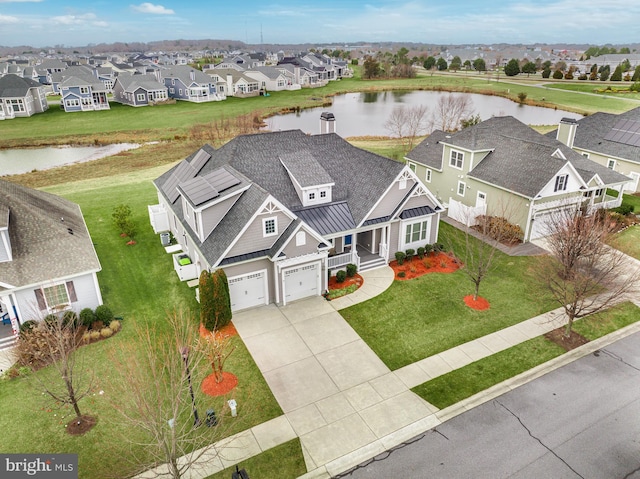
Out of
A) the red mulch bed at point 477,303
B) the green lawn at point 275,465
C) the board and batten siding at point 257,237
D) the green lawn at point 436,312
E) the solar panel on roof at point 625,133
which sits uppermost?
the solar panel on roof at point 625,133

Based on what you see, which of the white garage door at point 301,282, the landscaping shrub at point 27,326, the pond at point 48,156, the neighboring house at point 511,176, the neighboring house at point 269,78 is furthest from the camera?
the neighboring house at point 269,78

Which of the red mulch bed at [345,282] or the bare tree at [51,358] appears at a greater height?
the bare tree at [51,358]

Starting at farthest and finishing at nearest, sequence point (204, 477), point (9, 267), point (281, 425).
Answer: point (9, 267)
point (281, 425)
point (204, 477)

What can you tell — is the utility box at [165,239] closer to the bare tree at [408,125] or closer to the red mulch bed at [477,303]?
the red mulch bed at [477,303]

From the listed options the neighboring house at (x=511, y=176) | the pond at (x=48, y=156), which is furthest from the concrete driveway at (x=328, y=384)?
the pond at (x=48, y=156)

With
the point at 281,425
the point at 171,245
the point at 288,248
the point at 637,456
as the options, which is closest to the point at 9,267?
the point at 171,245

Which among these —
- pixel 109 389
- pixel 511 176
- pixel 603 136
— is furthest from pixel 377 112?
pixel 109 389

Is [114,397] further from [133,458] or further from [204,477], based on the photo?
[204,477]
